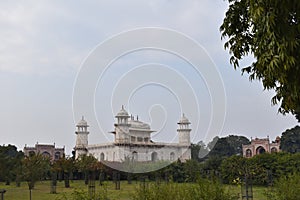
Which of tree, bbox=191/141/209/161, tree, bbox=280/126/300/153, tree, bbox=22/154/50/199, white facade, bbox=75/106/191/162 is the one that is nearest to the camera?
tree, bbox=22/154/50/199

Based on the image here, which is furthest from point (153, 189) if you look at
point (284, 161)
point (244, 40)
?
point (284, 161)

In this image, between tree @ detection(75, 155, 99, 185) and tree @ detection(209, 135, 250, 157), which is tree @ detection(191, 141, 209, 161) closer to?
tree @ detection(209, 135, 250, 157)

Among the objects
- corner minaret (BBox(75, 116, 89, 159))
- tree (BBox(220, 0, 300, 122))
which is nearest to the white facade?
corner minaret (BBox(75, 116, 89, 159))

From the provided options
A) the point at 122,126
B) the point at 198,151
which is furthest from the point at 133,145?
the point at 198,151

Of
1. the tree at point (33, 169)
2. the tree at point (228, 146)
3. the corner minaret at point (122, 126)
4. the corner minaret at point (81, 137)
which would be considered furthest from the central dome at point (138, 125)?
the tree at point (33, 169)

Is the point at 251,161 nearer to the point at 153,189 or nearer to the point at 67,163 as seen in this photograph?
the point at 67,163

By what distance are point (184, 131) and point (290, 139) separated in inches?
733

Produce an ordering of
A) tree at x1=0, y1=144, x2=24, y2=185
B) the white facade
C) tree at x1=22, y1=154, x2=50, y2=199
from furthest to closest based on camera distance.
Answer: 1. the white facade
2. tree at x1=0, y1=144, x2=24, y2=185
3. tree at x1=22, y1=154, x2=50, y2=199

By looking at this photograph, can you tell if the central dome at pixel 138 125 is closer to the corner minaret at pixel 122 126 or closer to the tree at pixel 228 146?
the corner minaret at pixel 122 126

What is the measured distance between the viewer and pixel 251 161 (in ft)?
107

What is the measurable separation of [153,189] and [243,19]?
397 centimetres

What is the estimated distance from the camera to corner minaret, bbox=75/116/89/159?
4771 centimetres

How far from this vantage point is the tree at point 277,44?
4410 mm

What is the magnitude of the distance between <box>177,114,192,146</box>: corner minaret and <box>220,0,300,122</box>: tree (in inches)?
1734
